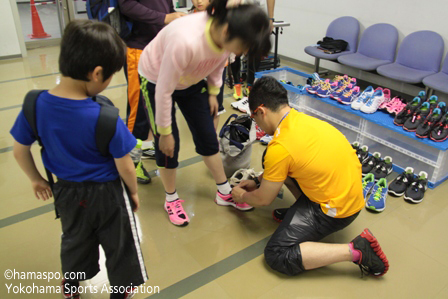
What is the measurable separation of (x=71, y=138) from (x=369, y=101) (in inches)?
101

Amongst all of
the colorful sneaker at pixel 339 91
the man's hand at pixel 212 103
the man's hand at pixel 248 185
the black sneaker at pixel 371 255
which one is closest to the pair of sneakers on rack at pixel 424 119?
the colorful sneaker at pixel 339 91

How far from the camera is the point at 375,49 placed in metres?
4.29

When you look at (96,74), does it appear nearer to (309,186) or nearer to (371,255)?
(309,186)

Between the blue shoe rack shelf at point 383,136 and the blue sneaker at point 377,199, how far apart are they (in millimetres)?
446

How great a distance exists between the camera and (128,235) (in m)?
1.43

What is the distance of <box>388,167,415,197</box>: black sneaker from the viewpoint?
8.34ft

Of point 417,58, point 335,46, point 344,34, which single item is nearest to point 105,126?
point 417,58

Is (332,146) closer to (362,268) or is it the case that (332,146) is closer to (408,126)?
(362,268)

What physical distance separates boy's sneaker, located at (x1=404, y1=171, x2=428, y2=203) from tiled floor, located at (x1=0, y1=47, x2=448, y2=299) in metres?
0.05

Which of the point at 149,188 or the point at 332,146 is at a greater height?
the point at 332,146

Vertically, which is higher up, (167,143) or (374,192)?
(167,143)

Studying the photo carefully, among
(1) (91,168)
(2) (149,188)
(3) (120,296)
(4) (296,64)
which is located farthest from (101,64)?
(4) (296,64)

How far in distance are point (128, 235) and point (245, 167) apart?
144cm

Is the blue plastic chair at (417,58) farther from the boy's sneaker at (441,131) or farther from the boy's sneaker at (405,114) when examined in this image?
the boy's sneaker at (441,131)
